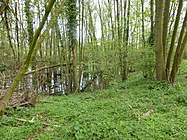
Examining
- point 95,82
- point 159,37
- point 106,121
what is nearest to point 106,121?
point 106,121

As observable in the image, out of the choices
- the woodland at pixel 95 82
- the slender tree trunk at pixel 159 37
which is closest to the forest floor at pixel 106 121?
the woodland at pixel 95 82

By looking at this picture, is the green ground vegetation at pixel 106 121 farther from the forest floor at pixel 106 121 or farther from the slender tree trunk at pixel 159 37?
the slender tree trunk at pixel 159 37

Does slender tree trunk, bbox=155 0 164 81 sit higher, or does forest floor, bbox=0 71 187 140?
slender tree trunk, bbox=155 0 164 81

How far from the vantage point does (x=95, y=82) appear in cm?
1009

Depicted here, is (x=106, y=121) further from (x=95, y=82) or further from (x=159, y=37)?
(x=95, y=82)

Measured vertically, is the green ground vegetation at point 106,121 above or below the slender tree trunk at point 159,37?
below

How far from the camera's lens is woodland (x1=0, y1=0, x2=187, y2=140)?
9.61 ft

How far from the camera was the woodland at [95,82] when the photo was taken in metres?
2.93

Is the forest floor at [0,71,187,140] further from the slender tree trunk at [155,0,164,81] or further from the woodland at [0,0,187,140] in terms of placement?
the slender tree trunk at [155,0,164,81]

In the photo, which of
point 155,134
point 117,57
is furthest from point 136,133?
point 117,57

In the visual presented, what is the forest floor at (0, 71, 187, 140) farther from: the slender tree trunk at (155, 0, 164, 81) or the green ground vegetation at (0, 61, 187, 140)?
the slender tree trunk at (155, 0, 164, 81)

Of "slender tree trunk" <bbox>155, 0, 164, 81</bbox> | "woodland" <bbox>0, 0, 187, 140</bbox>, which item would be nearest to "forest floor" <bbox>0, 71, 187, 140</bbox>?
"woodland" <bbox>0, 0, 187, 140</bbox>

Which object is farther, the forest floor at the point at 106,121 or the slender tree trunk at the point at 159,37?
the slender tree trunk at the point at 159,37

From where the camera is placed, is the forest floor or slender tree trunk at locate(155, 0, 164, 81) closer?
the forest floor
